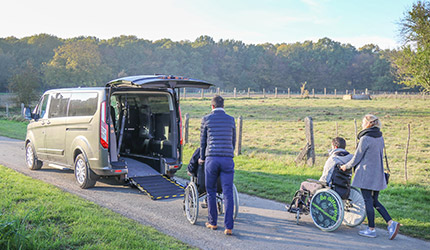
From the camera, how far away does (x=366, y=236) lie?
19.9 feet

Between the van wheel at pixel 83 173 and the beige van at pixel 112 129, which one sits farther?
the van wheel at pixel 83 173

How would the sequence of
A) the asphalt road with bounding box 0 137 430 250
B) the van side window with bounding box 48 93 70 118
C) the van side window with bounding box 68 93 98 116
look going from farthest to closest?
the van side window with bounding box 48 93 70 118 < the van side window with bounding box 68 93 98 116 < the asphalt road with bounding box 0 137 430 250

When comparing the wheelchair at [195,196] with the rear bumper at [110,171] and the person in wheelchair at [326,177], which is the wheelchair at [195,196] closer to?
the person in wheelchair at [326,177]

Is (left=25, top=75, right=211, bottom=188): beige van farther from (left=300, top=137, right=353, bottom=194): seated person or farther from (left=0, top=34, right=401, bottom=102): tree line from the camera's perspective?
(left=0, top=34, right=401, bottom=102): tree line

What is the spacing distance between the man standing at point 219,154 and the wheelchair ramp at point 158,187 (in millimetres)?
2062

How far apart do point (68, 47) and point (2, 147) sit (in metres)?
51.5

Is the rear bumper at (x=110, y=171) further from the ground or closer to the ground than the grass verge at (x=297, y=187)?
further from the ground

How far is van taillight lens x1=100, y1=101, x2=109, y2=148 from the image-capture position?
830cm

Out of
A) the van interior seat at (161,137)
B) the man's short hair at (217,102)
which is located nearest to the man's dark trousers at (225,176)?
the man's short hair at (217,102)

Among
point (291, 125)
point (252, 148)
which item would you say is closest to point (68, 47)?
point (291, 125)

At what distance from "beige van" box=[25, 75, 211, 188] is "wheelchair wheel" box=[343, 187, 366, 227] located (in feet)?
12.3

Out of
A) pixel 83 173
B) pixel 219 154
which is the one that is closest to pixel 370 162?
pixel 219 154


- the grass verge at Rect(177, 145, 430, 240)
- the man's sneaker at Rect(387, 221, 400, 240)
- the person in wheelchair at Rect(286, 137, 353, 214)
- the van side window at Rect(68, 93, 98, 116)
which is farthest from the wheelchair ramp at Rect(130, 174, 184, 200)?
the man's sneaker at Rect(387, 221, 400, 240)

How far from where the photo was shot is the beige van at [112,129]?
834 centimetres
